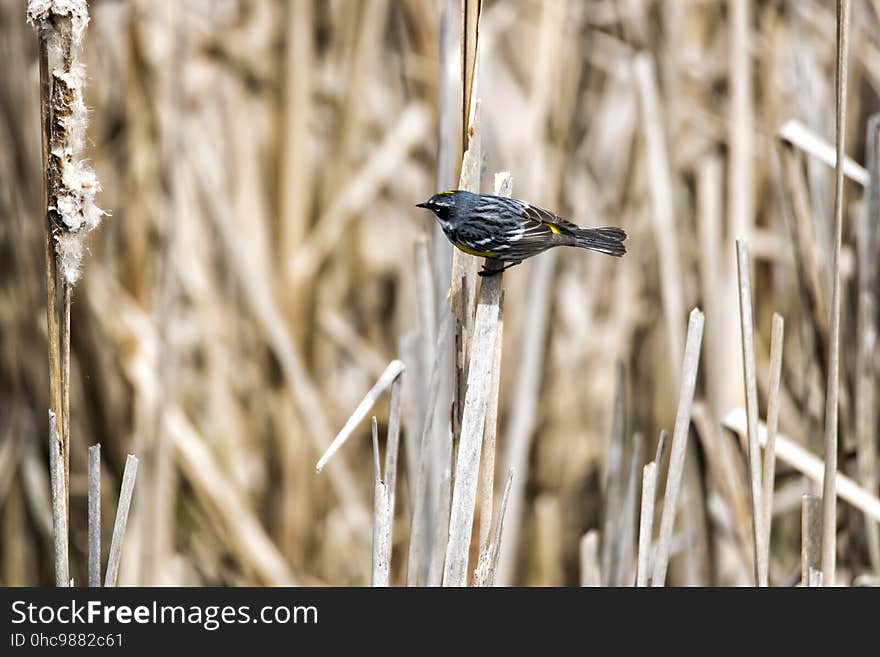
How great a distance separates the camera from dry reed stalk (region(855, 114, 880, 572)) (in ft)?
6.06

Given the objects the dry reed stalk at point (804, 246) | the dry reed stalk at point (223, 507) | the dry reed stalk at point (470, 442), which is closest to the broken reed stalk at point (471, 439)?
the dry reed stalk at point (470, 442)

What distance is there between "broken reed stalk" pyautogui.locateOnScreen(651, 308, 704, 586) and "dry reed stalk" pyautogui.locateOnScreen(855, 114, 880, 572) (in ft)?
1.97

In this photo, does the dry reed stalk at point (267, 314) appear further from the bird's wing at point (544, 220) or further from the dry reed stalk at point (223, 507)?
the bird's wing at point (544, 220)

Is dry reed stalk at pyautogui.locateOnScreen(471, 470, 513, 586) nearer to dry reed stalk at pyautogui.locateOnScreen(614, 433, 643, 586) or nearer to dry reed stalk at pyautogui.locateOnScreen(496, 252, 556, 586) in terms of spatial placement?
dry reed stalk at pyautogui.locateOnScreen(614, 433, 643, 586)

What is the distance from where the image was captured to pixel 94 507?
119 centimetres

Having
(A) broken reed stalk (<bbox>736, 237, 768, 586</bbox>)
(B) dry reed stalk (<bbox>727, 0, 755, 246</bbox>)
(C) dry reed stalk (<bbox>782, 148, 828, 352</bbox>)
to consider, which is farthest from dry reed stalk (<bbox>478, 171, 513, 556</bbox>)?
(B) dry reed stalk (<bbox>727, 0, 755, 246</bbox>)

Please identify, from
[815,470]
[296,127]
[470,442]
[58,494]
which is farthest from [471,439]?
[296,127]

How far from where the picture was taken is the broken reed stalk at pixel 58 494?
3.82 feet

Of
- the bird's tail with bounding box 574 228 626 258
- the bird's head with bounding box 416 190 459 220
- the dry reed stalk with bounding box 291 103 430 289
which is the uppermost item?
the dry reed stalk with bounding box 291 103 430 289

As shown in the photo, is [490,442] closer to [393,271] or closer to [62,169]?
[62,169]

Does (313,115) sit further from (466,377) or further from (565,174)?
(466,377)

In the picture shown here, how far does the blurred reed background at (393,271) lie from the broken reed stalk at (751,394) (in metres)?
0.40

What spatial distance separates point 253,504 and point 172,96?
135 centimetres
